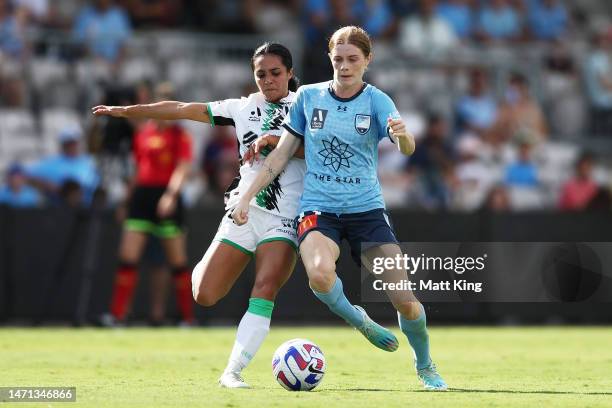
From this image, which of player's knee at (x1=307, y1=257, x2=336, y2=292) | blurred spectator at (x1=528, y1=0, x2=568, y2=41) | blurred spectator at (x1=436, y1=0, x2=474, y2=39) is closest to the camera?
player's knee at (x1=307, y1=257, x2=336, y2=292)

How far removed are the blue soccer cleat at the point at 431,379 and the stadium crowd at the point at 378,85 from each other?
27.1 ft

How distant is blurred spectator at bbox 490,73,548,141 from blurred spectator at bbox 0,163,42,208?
7.18 m

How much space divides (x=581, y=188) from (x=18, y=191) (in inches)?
321

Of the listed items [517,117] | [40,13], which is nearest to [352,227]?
[517,117]

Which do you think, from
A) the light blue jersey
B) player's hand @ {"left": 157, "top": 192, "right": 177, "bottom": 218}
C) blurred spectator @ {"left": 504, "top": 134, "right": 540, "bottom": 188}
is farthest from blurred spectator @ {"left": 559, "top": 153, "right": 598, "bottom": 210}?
the light blue jersey

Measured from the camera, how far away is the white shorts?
30.1 ft

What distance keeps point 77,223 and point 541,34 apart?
31.5ft

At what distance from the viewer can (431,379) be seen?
910 cm

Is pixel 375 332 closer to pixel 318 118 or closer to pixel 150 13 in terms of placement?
pixel 318 118

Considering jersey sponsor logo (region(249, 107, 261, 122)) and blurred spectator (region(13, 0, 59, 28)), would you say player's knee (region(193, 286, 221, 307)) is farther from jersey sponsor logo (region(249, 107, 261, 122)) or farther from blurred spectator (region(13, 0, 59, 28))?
blurred spectator (region(13, 0, 59, 28))

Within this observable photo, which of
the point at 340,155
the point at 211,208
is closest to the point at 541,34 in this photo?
the point at 211,208

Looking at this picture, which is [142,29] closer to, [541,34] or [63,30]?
[63,30]

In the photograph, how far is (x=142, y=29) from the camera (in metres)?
21.1

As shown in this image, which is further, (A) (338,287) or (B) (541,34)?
(B) (541,34)
